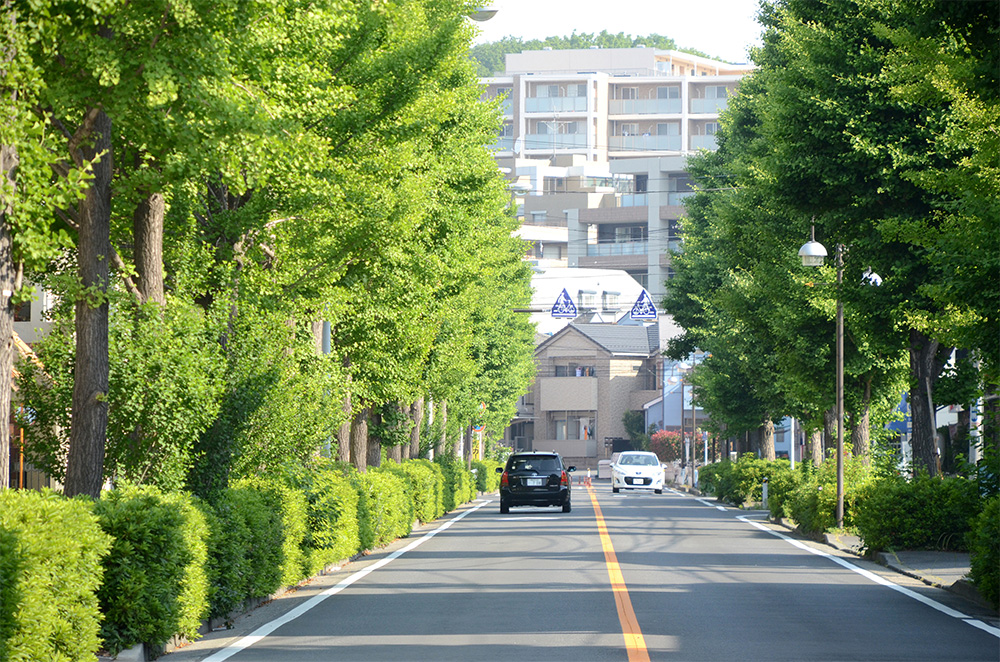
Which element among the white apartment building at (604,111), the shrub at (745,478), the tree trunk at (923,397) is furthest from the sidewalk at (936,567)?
the white apartment building at (604,111)

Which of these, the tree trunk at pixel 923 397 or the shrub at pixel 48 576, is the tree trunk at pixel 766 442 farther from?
the shrub at pixel 48 576

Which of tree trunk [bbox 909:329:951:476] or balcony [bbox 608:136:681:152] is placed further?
balcony [bbox 608:136:681:152]

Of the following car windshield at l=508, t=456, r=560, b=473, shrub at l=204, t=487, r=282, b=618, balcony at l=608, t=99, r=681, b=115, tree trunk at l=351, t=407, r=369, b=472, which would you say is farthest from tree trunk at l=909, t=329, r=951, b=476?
balcony at l=608, t=99, r=681, b=115

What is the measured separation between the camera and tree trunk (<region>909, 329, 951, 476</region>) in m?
23.3

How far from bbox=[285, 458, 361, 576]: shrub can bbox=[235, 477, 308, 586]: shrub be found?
0.77ft

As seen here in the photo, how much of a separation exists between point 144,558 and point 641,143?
5515 inches

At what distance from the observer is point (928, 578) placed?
58.4ft

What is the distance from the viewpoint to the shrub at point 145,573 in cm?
1077

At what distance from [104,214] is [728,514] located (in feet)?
90.3

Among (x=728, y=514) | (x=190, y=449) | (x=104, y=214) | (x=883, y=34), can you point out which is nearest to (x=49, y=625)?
(x=104, y=214)

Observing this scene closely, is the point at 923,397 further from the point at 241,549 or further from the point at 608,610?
the point at 241,549

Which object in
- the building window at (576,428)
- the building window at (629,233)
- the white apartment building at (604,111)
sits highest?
the white apartment building at (604,111)

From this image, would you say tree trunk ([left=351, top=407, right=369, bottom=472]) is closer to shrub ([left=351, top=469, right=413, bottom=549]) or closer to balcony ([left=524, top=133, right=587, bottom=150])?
shrub ([left=351, top=469, right=413, bottom=549])

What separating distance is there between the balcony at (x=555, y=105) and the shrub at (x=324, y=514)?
5089 inches
